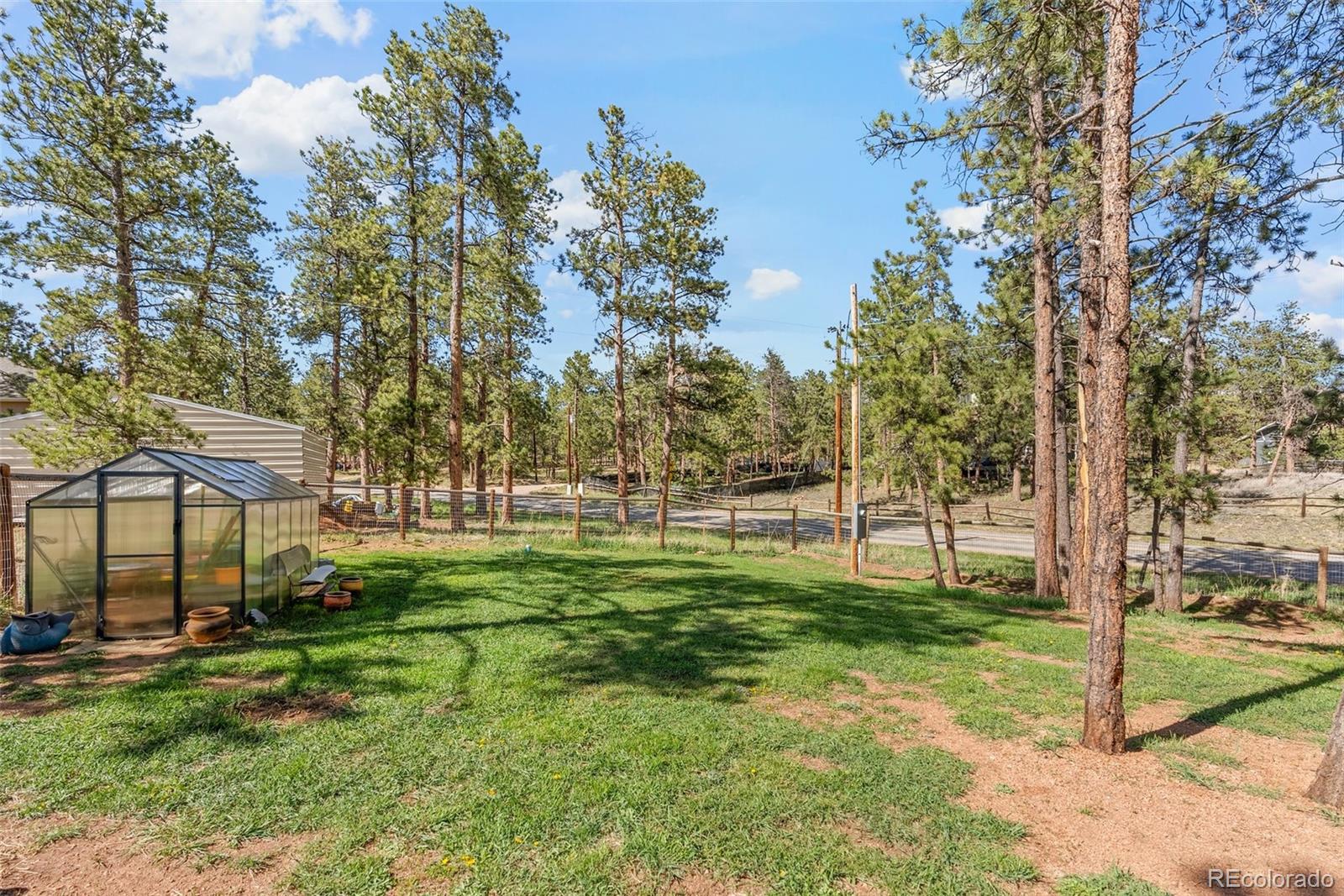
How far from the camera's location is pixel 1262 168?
5.34 metres

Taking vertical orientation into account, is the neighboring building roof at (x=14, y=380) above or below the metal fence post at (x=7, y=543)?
above

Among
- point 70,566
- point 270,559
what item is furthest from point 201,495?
point 70,566

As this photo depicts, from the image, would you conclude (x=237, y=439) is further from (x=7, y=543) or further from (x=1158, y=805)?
(x=1158, y=805)

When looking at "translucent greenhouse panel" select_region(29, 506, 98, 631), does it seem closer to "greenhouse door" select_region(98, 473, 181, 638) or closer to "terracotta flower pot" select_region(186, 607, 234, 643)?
"greenhouse door" select_region(98, 473, 181, 638)

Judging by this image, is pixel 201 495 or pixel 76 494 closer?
pixel 76 494

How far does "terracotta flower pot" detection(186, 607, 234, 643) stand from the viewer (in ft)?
20.0

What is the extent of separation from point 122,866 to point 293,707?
1888mm

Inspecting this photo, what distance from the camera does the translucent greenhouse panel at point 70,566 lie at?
623cm

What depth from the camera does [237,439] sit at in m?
16.8

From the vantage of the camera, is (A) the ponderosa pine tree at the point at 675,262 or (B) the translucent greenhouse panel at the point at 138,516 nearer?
(B) the translucent greenhouse panel at the point at 138,516

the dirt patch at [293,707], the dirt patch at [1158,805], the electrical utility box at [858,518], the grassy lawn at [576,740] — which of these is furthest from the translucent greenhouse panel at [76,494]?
the electrical utility box at [858,518]

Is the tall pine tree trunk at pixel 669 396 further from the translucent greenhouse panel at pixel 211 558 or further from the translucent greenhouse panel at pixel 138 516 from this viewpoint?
the translucent greenhouse panel at pixel 138 516

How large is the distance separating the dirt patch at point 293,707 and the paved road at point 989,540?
889 cm

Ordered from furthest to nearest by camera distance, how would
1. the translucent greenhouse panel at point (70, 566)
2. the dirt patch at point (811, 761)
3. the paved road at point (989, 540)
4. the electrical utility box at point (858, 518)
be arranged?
the paved road at point (989, 540), the electrical utility box at point (858, 518), the translucent greenhouse panel at point (70, 566), the dirt patch at point (811, 761)
